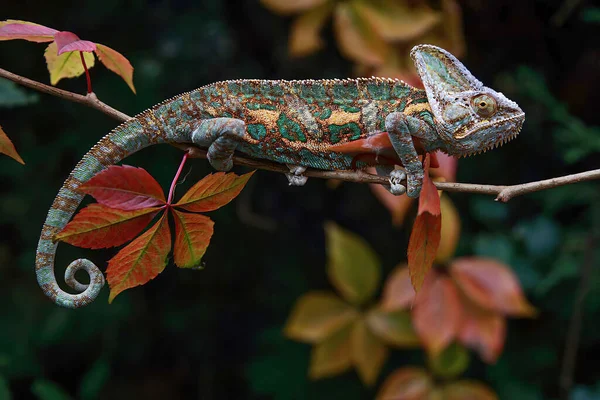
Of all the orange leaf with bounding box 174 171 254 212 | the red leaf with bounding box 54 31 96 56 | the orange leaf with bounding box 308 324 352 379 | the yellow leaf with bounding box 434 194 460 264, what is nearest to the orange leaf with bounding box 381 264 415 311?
the yellow leaf with bounding box 434 194 460 264

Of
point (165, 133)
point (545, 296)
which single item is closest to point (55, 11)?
point (165, 133)

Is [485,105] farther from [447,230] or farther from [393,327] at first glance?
[393,327]

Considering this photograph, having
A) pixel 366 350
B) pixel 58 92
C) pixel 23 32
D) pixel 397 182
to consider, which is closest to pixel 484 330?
pixel 366 350

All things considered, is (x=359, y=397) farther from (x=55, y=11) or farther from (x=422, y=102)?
(x=55, y=11)

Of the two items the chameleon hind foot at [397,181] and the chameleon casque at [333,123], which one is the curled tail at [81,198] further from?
the chameleon hind foot at [397,181]

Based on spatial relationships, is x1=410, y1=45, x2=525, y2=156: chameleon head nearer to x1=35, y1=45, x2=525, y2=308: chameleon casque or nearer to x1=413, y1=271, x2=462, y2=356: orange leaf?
x1=35, y1=45, x2=525, y2=308: chameleon casque
